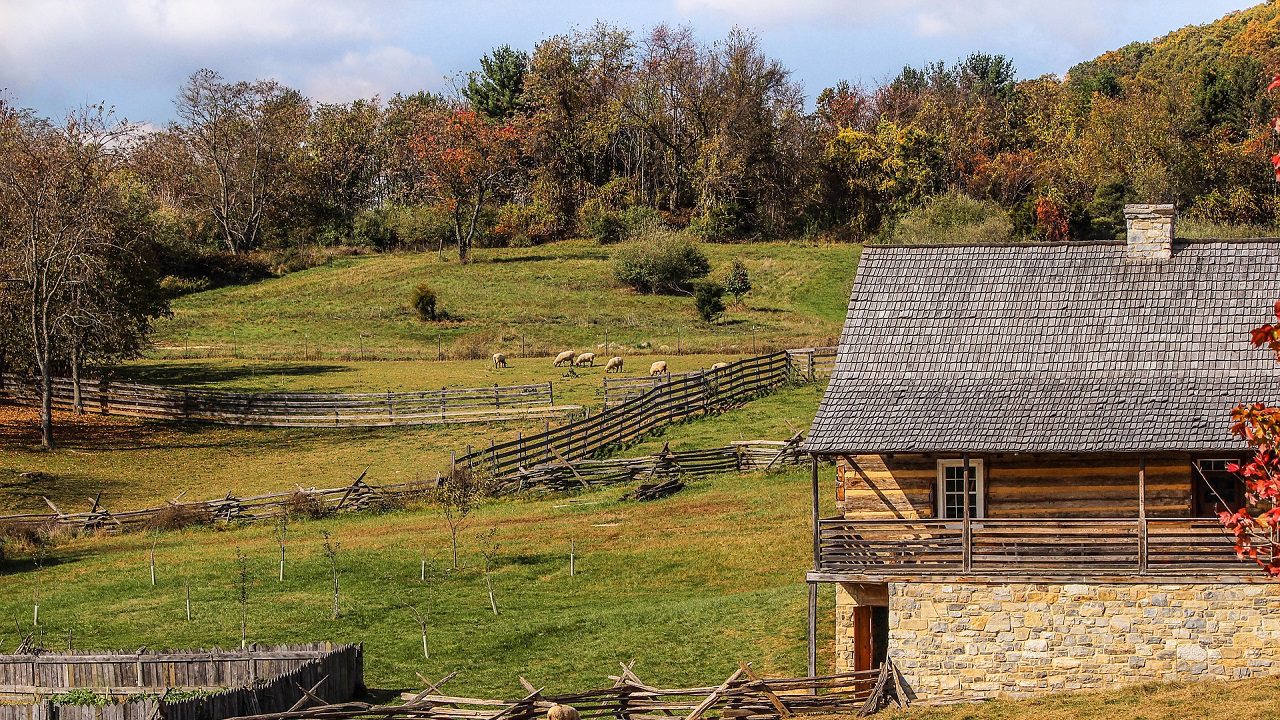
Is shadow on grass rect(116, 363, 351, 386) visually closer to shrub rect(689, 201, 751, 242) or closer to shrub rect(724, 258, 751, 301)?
shrub rect(724, 258, 751, 301)

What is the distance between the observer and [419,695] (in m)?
20.5

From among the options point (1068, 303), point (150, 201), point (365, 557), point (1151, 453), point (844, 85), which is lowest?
point (365, 557)

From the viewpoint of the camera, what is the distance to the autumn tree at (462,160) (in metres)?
85.5

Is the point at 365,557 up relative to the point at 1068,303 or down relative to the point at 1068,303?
down

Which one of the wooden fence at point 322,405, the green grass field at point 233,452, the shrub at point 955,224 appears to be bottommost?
the green grass field at point 233,452

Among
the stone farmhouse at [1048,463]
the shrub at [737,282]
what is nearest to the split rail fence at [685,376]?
the shrub at [737,282]

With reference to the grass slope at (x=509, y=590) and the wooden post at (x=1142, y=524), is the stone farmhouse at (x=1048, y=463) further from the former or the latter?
the grass slope at (x=509, y=590)

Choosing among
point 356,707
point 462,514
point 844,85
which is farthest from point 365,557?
point 844,85

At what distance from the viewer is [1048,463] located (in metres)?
22.7

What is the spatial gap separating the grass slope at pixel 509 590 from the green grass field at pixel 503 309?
25.6 metres

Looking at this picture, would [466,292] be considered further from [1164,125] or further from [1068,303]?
[1068,303]

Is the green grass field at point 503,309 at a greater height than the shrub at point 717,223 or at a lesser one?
lesser

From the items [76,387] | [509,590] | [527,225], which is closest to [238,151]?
[527,225]

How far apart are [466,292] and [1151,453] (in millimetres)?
58194
